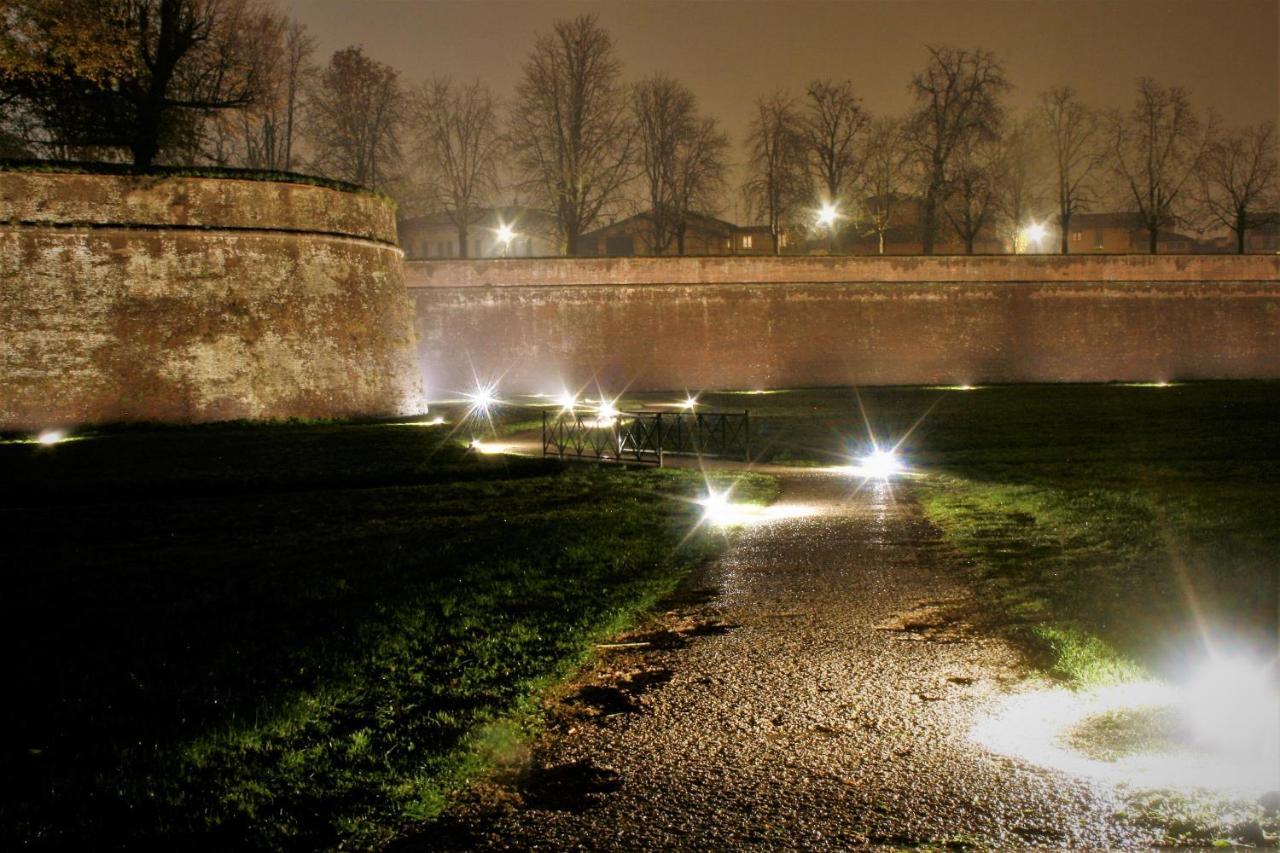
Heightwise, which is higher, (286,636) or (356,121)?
(356,121)

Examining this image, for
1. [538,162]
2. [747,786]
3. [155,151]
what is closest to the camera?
[747,786]

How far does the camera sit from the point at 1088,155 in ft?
140

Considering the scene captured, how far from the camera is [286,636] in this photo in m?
5.21

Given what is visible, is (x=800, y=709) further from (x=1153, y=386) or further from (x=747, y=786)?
(x=1153, y=386)

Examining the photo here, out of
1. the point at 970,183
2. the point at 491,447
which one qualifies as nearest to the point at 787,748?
the point at 491,447

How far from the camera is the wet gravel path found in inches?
121

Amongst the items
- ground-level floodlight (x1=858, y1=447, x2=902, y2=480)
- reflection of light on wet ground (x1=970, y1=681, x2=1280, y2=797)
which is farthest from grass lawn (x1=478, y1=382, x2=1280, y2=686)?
ground-level floodlight (x1=858, y1=447, x2=902, y2=480)

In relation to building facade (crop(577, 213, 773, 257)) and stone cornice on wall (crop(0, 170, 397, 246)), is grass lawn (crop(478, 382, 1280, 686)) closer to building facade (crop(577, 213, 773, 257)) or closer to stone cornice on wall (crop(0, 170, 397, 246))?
stone cornice on wall (crop(0, 170, 397, 246))

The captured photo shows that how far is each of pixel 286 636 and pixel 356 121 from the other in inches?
1384

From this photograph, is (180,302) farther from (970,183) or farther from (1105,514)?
(970,183)

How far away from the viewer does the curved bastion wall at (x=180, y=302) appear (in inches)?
644

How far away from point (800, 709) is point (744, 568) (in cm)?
296

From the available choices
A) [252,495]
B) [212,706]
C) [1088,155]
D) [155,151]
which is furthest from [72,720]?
[1088,155]

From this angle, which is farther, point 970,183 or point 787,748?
point 970,183
